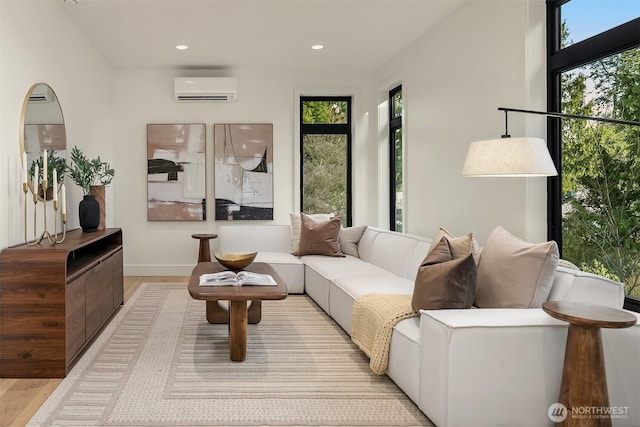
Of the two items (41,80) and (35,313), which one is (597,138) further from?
(41,80)

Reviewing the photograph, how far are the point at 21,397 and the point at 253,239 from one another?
338cm

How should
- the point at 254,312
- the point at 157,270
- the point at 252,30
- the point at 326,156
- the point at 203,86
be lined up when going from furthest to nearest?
the point at 326,156 < the point at 157,270 < the point at 203,86 < the point at 252,30 < the point at 254,312

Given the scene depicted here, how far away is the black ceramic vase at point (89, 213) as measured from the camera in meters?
4.03

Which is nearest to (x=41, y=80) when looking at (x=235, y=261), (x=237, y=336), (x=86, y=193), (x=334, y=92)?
(x=86, y=193)

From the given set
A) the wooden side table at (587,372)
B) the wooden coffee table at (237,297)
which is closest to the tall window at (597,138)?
the wooden side table at (587,372)

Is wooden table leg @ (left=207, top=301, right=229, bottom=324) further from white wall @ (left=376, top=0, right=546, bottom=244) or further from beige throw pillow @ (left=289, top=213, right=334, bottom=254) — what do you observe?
white wall @ (left=376, top=0, right=546, bottom=244)

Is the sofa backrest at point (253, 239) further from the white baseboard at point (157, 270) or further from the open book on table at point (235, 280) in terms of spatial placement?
A: the open book on table at point (235, 280)

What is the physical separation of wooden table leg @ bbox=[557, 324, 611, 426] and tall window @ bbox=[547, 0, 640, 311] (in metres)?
0.93

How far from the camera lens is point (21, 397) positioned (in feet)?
8.19

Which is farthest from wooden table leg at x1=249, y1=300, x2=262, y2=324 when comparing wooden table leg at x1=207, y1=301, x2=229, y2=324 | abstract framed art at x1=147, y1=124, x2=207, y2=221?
abstract framed art at x1=147, y1=124, x2=207, y2=221

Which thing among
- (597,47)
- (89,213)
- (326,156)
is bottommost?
(89,213)

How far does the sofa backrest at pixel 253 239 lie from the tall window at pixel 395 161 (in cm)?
138

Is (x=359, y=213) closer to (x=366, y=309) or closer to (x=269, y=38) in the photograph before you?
(x=269, y=38)

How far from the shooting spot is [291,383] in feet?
8.80
